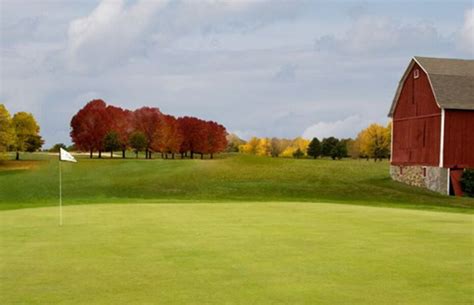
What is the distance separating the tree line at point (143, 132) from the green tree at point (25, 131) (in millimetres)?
4188

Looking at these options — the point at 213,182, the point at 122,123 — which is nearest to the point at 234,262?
the point at 213,182

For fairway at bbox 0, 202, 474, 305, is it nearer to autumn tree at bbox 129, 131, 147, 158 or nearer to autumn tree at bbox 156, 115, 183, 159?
autumn tree at bbox 129, 131, 147, 158

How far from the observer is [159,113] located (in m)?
70.3

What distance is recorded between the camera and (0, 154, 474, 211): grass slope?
43344 mm

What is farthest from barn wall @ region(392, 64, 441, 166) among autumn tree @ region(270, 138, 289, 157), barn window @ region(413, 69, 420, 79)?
autumn tree @ region(270, 138, 289, 157)

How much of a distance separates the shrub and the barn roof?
4452mm

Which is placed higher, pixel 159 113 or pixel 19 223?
pixel 159 113

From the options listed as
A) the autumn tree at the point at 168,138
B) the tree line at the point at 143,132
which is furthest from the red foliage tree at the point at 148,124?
the autumn tree at the point at 168,138

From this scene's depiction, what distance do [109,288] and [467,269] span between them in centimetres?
580

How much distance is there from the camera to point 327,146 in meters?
92.4

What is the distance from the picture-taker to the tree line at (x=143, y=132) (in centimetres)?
6366

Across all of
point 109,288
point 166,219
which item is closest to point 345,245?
point 109,288

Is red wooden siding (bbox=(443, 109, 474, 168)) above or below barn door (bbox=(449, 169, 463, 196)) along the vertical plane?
above

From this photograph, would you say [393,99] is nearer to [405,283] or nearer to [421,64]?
[421,64]
